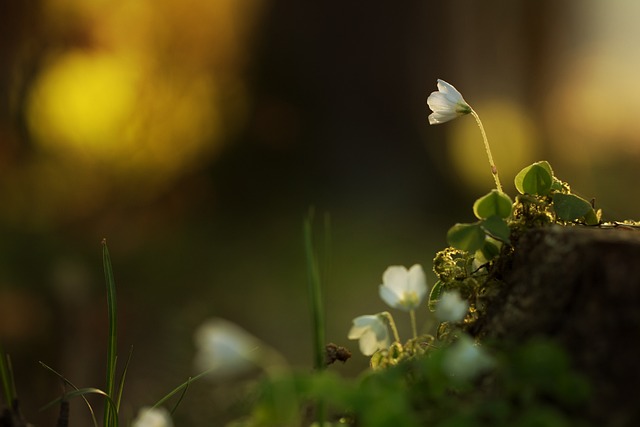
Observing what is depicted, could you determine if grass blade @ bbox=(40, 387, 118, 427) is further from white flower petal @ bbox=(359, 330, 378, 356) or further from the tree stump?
the tree stump

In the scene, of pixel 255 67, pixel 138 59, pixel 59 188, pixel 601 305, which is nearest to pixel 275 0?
pixel 255 67

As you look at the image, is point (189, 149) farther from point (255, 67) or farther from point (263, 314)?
point (255, 67)

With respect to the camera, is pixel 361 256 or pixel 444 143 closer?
pixel 361 256

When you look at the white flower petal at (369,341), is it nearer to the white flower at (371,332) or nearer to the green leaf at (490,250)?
the white flower at (371,332)

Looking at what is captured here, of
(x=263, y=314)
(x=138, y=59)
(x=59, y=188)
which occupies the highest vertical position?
(x=138, y=59)

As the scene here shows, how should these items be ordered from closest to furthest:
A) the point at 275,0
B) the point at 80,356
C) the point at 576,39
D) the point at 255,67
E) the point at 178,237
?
the point at 80,356
the point at 178,237
the point at 255,67
the point at 275,0
the point at 576,39

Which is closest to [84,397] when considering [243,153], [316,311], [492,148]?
[316,311]

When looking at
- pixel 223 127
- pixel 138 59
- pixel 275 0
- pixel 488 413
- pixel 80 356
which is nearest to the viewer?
pixel 488 413
